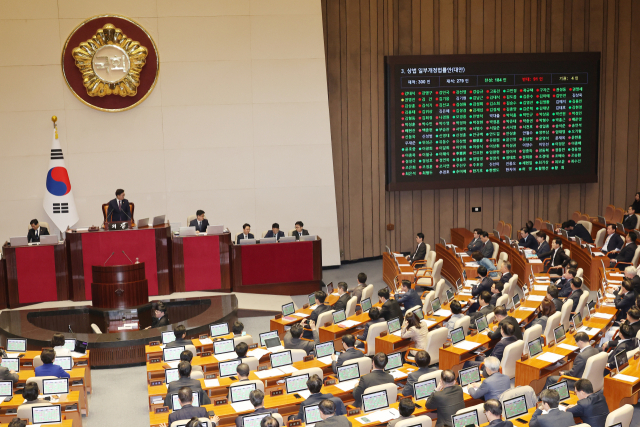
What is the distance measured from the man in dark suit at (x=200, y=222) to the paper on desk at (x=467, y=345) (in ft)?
21.2

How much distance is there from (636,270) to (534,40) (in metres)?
7.64

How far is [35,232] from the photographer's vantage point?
12664 mm

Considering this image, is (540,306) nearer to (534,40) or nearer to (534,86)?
(534,86)

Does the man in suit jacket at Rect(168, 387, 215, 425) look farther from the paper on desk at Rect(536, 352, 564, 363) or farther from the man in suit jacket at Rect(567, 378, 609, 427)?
the paper on desk at Rect(536, 352, 564, 363)

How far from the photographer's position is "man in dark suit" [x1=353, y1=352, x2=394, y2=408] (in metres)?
6.82

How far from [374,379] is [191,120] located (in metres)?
8.77

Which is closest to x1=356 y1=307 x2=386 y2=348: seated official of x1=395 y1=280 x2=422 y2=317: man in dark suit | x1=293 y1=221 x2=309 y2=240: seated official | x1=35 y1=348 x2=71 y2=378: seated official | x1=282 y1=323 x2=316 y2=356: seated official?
x1=282 y1=323 x2=316 y2=356: seated official

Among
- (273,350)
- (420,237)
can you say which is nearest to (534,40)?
(420,237)

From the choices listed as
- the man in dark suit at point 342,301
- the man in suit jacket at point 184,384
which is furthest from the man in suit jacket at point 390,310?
the man in suit jacket at point 184,384

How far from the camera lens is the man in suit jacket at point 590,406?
243 inches

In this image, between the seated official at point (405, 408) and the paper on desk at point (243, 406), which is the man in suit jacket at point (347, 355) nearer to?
the paper on desk at point (243, 406)

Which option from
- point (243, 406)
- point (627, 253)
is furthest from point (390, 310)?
point (627, 253)

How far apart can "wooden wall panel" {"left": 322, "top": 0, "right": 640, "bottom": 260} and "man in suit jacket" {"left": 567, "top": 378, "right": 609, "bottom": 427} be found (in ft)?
33.1

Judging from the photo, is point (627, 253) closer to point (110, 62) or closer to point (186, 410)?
point (186, 410)
